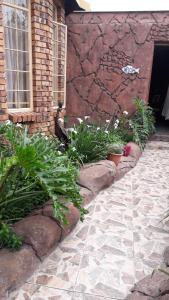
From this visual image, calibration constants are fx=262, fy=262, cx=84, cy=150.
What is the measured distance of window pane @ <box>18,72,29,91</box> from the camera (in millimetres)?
4672

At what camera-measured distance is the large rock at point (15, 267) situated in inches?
79.9

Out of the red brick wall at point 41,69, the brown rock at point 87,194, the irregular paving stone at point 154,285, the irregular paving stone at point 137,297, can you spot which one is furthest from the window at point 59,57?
the irregular paving stone at point 137,297

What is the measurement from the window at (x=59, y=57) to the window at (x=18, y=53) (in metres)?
1.58

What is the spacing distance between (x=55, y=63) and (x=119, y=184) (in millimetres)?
3459

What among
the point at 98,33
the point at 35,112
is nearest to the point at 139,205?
the point at 35,112

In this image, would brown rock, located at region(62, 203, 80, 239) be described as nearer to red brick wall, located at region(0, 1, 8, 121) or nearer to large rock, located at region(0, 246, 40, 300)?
large rock, located at region(0, 246, 40, 300)

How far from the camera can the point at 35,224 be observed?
2.54 metres

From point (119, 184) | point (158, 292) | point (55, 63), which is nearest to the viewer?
point (158, 292)

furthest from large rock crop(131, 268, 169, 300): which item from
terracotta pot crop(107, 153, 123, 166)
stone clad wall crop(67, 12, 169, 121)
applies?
stone clad wall crop(67, 12, 169, 121)

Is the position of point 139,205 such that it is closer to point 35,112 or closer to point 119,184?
point 119,184

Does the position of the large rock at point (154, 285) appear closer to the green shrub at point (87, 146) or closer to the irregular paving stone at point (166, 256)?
the irregular paving stone at point (166, 256)

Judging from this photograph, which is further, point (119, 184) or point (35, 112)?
point (35, 112)

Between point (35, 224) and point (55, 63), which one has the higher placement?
point (55, 63)

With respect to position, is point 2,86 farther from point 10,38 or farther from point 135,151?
point 135,151
